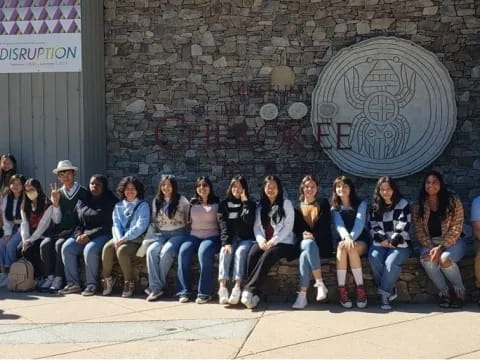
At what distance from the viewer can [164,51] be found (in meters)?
9.28

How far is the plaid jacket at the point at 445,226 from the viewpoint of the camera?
5.82 m

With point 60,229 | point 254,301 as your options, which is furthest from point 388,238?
point 60,229

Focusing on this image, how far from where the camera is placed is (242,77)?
907cm

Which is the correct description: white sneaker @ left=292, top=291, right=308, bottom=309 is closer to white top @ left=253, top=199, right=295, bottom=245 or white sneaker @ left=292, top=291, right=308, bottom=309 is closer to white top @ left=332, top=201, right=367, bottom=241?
white top @ left=253, top=199, right=295, bottom=245

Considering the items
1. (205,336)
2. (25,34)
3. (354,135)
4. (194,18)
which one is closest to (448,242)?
(205,336)

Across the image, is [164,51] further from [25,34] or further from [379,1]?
[379,1]

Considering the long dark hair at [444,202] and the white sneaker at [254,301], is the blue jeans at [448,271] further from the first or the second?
the white sneaker at [254,301]

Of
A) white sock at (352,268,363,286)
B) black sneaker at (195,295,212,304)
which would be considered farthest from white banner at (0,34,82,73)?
white sock at (352,268,363,286)

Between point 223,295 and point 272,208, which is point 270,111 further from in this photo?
point 223,295

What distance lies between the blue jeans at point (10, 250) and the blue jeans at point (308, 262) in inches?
127

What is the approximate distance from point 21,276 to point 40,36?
3.83 metres

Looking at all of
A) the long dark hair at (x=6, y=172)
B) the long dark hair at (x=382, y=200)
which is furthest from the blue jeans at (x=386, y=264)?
the long dark hair at (x=6, y=172)

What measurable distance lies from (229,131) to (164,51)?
1501 mm

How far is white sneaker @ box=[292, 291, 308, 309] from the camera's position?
226 inches
